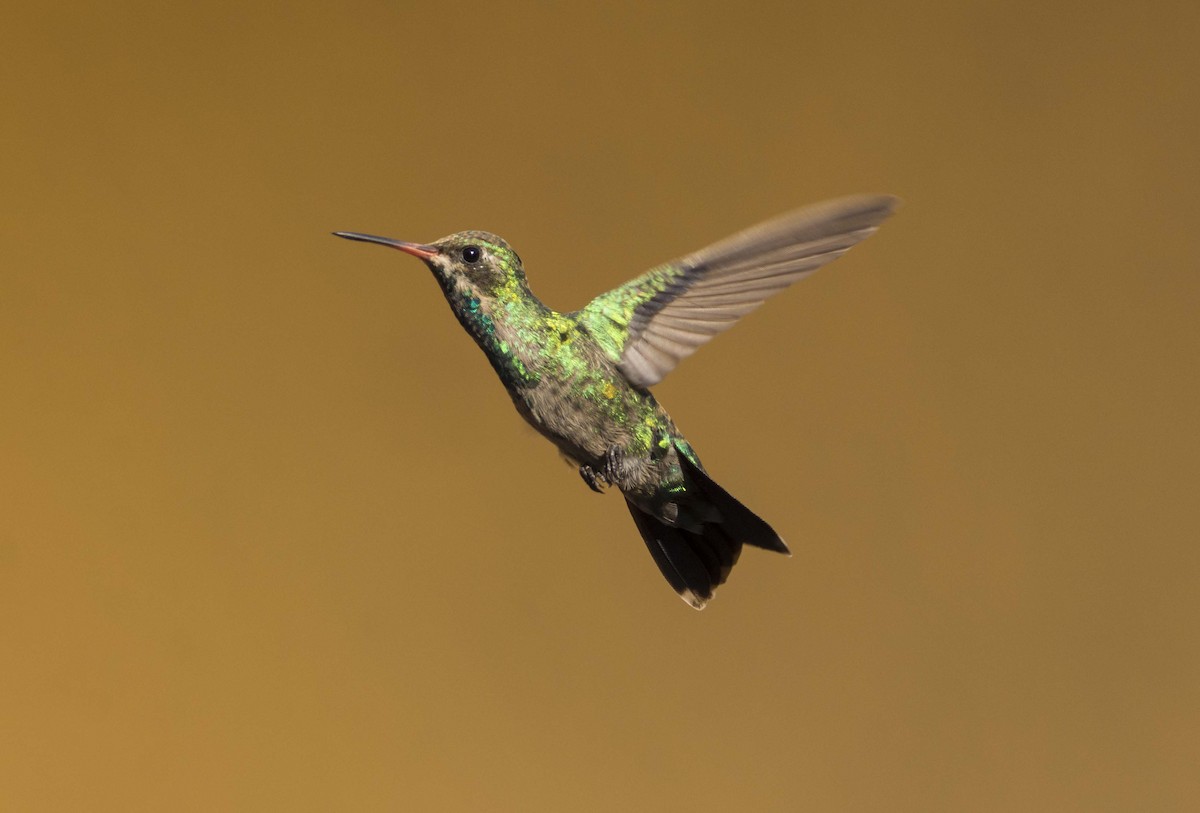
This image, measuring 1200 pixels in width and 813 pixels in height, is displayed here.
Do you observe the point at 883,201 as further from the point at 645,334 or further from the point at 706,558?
the point at 706,558

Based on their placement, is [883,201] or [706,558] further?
[706,558]

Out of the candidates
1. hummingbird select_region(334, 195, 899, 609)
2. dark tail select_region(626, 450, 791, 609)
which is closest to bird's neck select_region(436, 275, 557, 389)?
hummingbird select_region(334, 195, 899, 609)

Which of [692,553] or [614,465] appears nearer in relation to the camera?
[614,465]

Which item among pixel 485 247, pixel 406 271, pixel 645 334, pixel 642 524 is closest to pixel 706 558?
pixel 642 524

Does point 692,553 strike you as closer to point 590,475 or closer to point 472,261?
point 590,475

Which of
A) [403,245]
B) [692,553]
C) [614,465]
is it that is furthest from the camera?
[692,553]

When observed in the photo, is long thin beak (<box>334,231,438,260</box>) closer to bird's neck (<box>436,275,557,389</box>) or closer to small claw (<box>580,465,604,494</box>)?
bird's neck (<box>436,275,557,389</box>)

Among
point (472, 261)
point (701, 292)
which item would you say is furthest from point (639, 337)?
point (472, 261)

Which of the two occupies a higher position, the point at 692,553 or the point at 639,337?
the point at 639,337
